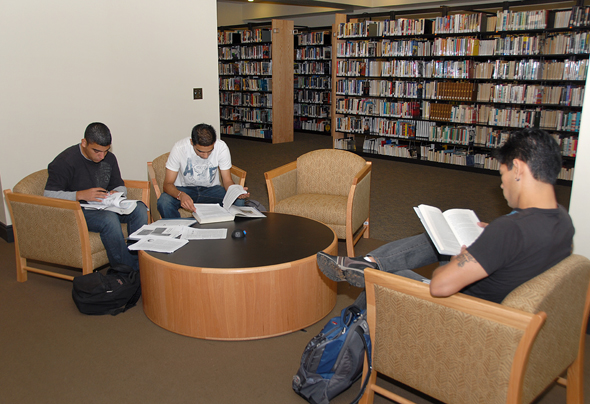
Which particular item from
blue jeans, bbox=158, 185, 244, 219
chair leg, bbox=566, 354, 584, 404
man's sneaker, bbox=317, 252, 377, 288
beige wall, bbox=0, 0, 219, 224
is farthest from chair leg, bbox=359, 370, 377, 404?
beige wall, bbox=0, 0, 219, 224

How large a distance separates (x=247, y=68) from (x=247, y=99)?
0.68 meters

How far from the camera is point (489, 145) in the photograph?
7.02m

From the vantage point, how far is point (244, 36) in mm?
10398

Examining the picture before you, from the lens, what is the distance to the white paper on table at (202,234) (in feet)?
9.85

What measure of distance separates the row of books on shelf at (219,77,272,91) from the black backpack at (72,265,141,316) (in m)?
7.79

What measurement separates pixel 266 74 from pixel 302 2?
2056 millimetres

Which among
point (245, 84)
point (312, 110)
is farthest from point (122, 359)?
point (312, 110)

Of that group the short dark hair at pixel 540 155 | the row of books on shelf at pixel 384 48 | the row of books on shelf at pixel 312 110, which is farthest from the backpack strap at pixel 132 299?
the row of books on shelf at pixel 312 110

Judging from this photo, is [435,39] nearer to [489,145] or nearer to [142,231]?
[489,145]

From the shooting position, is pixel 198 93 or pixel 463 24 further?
pixel 463 24

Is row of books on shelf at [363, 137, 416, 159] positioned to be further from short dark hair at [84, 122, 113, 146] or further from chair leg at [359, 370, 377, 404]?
chair leg at [359, 370, 377, 404]

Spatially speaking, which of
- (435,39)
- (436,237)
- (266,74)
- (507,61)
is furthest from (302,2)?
(436,237)

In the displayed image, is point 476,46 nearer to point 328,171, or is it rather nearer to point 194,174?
point 328,171

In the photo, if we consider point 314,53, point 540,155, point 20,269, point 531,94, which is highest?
point 314,53
